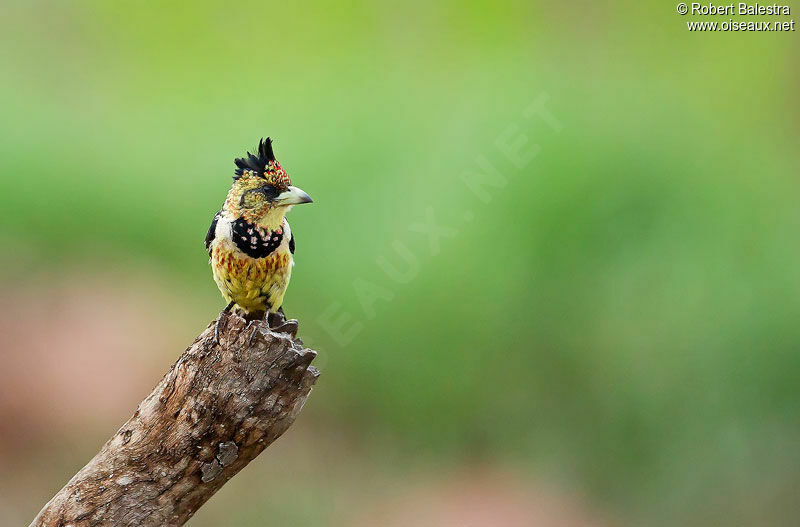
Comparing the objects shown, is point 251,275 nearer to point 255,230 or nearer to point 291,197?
point 255,230

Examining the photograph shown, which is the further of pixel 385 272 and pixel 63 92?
pixel 63 92

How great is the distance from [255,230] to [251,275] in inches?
5.1

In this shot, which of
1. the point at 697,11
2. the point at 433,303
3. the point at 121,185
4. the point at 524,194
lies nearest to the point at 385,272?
the point at 433,303

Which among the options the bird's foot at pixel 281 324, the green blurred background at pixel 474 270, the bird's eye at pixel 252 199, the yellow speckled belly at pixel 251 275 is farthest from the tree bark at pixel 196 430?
the green blurred background at pixel 474 270

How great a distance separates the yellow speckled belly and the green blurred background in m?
1.79

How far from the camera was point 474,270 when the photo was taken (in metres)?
4.36

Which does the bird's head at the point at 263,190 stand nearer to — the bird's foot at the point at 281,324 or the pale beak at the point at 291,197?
the pale beak at the point at 291,197

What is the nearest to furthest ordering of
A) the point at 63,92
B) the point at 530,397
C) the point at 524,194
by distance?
1. the point at 530,397
2. the point at 524,194
3. the point at 63,92

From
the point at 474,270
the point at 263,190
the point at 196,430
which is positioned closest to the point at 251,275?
the point at 263,190

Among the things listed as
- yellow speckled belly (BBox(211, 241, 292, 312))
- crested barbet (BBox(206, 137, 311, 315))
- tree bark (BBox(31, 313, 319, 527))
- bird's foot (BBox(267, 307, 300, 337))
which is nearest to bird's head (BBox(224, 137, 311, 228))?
crested barbet (BBox(206, 137, 311, 315))

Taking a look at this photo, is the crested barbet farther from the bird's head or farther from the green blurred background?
the green blurred background

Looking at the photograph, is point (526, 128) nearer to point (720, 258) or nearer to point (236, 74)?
point (720, 258)

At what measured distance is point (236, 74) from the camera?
520 cm

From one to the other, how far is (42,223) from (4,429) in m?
1.17
